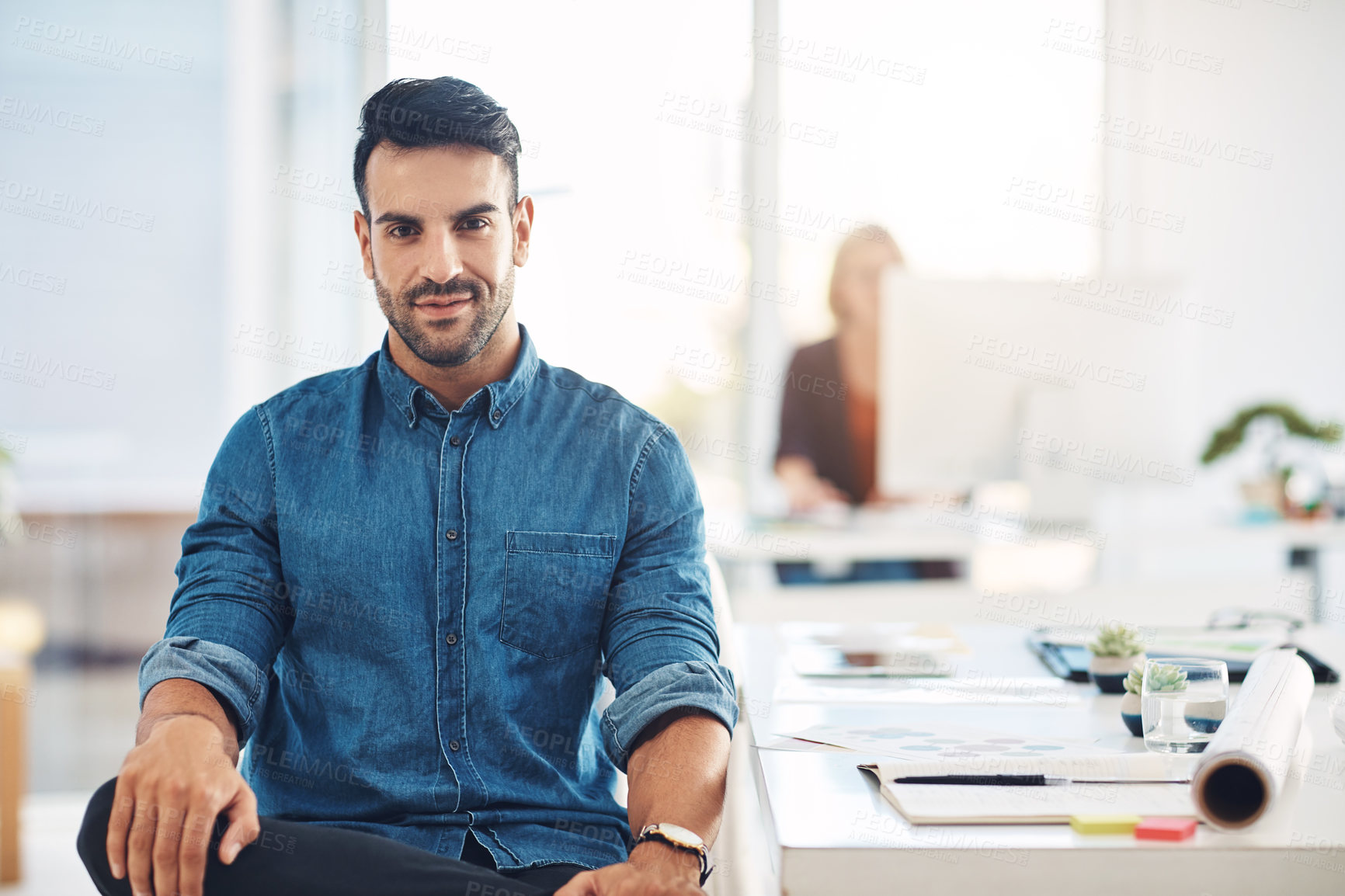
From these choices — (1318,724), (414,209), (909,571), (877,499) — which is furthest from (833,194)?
(1318,724)

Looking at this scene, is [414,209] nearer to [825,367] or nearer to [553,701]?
[553,701]

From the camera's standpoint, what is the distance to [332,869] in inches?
36.4

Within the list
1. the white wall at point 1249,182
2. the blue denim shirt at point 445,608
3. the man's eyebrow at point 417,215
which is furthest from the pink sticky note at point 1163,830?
the white wall at point 1249,182

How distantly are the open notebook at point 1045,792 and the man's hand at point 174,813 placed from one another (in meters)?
0.56

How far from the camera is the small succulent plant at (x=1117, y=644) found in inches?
49.8

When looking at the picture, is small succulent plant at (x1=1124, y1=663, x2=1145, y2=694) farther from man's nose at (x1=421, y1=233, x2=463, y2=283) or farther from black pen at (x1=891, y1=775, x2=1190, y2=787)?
man's nose at (x1=421, y1=233, x2=463, y2=283)

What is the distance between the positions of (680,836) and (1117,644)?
1.86ft

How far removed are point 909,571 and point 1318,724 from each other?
79.9 inches

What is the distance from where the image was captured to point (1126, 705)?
1.10 m

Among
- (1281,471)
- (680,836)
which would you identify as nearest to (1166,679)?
(680,836)

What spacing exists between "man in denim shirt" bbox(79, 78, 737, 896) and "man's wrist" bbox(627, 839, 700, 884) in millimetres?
40

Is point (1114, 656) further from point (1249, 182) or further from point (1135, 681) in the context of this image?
point (1249, 182)

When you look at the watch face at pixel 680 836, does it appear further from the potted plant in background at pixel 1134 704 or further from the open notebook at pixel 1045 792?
the potted plant in background at pixel 1134 704

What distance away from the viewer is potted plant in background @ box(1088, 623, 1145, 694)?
4.14 feet
